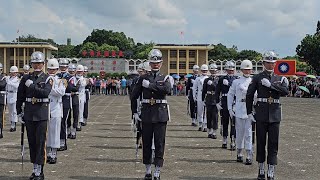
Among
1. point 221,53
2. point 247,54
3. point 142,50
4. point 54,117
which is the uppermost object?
point 142,50

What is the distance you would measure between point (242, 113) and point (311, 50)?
67.0 meters

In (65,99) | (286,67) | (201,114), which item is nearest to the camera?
(65,99)

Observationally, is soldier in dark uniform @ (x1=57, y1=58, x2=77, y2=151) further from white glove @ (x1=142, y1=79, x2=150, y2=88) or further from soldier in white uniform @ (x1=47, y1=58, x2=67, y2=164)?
white glove @ (x1=142, y1=79, x2=150, y2=88)

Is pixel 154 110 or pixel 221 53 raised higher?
pixel 221 53

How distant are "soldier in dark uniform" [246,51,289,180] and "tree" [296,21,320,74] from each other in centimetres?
Answer: 6750

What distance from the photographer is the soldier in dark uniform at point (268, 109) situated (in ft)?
31.2

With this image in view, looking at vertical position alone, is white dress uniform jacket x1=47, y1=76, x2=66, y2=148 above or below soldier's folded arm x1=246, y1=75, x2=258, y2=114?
below

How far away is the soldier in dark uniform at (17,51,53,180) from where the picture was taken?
9.45 m

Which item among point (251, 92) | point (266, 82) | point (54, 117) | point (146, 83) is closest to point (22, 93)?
point (54, 117)

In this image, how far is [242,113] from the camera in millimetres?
11508

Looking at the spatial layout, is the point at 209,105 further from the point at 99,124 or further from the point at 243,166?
the point at 99,124

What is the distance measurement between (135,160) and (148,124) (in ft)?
8.09

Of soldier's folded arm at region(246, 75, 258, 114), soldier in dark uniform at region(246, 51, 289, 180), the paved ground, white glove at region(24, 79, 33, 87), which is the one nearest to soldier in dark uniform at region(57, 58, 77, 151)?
the paved ground

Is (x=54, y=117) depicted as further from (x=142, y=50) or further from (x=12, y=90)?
(x=142, y=50)
